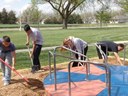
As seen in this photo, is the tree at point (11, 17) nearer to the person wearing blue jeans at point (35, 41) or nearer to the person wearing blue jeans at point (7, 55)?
the person wearing blue jeans at point (35, 41)

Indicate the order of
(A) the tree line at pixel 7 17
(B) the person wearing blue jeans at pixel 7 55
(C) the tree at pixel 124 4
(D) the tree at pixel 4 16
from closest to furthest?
(B) the person wearing blue jeans at pixel 7 55 < (C) the tree at pixel 124 4 < (D) the tree at pixel 4 16 < (A) the tree line at pixel 7 17

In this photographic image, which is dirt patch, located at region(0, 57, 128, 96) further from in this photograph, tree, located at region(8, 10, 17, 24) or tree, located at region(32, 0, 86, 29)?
tree, located at region(8, 10, 17, 24)

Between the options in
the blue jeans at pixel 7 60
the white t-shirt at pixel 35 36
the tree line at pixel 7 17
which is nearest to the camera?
the blue jeans at pixel 7 60

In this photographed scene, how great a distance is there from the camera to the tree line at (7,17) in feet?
268

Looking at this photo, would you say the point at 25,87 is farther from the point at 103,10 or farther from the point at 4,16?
the point at 4,16

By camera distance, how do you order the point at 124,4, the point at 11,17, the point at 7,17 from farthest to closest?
the point at 11,17 < the point at 7,17 < the point at 124,4

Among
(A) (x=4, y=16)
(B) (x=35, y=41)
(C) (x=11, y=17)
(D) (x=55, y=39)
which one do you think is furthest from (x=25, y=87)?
(C) (x=11, y=17)

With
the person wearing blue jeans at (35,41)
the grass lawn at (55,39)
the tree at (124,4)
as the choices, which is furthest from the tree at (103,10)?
the person wearing blue jeans at (35,41)

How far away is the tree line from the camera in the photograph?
81.7 metres

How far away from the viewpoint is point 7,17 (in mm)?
86188

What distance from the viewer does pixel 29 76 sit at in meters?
8.75

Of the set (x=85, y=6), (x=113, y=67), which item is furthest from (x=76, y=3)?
(x=113, y=67)

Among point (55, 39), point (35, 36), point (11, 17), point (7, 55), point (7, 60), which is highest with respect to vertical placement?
point (11, 17)

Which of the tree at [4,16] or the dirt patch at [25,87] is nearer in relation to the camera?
the dirt patch at [25,87]
